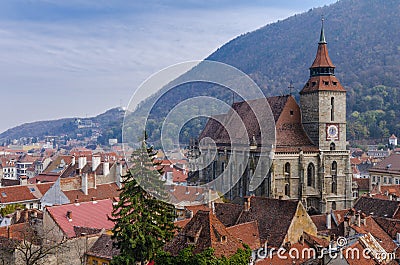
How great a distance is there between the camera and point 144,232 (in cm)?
3216

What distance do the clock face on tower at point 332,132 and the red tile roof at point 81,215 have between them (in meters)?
28.8

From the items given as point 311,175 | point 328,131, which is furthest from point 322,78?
point 311,175

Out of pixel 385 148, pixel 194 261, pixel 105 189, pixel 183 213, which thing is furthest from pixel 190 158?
pixel 385 148

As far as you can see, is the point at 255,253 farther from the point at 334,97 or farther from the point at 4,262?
the point at 334,97

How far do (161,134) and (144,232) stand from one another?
31.4ft

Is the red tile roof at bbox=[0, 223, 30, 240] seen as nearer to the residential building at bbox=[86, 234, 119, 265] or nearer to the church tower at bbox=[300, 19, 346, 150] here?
the residential building at bbox=[86, 234, 119, 265]

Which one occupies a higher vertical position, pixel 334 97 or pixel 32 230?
pixel 334 97

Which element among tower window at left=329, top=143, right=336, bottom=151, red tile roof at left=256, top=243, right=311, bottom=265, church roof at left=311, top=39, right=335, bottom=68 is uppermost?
church roof at left=311, top=39, right=335, bottom=68

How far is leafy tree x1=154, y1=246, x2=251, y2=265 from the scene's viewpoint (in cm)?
2680

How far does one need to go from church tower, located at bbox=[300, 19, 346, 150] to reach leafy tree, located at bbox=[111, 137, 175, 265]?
101ft

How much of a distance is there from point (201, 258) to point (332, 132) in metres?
39.0

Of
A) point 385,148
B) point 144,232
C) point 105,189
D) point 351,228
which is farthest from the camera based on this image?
point 385,148

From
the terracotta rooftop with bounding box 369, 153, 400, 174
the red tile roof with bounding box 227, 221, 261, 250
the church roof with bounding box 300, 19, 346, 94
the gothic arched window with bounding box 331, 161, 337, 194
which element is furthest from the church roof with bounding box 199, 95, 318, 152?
the terracotta rooftop with bounding box 369, 153, 400, 174

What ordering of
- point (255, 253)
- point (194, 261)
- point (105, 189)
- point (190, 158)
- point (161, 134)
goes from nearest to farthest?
point (194, 261) < point (255, 253) < point (161, 134) < point (105, 189) < point (190, 158)
